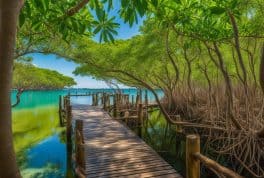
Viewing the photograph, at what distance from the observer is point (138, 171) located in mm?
5152

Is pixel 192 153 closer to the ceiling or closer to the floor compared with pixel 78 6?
closer to the floor

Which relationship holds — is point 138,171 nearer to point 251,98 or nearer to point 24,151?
point 251,98

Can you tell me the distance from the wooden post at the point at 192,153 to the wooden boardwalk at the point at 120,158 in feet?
4.60

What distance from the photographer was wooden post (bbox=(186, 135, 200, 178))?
3422 mm

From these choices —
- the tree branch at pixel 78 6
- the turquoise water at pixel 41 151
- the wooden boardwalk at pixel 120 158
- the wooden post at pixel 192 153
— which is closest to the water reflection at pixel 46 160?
the turquoise water at pixel 41 151

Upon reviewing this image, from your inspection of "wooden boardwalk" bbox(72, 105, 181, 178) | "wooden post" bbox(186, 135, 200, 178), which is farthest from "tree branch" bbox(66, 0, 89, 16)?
"wooden boardwalk" bbox(72, 105, 181, 178)

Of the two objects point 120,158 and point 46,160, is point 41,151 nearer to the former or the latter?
point 46,160

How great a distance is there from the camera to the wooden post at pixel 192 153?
3.42 metres

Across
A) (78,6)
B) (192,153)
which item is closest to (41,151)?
(192,153)

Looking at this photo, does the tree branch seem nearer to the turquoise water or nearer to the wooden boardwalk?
the wooden boardwalk

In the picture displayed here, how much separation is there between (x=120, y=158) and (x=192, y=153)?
111 inches

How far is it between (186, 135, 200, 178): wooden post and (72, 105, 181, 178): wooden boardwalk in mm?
1403

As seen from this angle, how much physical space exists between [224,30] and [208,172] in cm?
403

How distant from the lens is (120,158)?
5.99 meters
